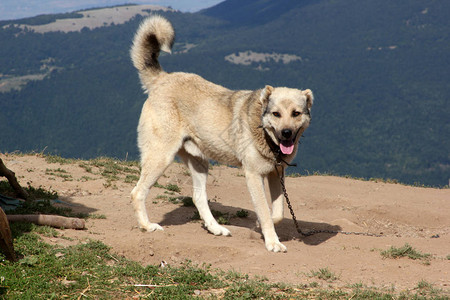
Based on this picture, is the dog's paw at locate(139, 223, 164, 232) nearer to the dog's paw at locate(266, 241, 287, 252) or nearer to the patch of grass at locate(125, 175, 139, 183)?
the dog's paw at locate(266, 241, 287, 252)

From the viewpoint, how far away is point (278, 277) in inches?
200

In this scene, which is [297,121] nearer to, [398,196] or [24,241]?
[24,241]

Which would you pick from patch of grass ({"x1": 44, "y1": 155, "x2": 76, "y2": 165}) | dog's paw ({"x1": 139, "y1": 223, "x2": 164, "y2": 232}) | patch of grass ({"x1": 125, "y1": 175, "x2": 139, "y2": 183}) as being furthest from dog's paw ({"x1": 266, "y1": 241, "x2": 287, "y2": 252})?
patch of grass ({"x1": 44, "y1": 155, "x2": 76, "y2": 165})

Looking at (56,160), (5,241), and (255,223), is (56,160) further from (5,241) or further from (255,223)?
(5,241)

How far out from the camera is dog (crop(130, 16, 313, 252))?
20.3ft

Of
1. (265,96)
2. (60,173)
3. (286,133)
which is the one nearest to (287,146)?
(286,133)

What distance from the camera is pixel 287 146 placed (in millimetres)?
6086

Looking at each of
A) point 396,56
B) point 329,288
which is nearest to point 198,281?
point 329,288

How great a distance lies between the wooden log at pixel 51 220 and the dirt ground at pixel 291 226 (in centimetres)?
13

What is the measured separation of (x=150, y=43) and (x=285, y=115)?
2.46m

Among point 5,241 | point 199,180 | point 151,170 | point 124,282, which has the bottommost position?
point 199,180

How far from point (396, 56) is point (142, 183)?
208770 mm

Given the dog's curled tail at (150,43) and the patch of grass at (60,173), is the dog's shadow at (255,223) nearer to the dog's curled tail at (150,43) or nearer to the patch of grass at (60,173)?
the dog's curled tail at (150,43)

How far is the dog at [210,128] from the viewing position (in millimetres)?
6176
